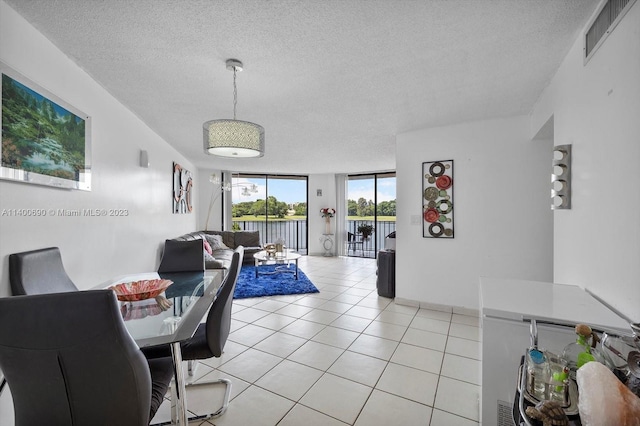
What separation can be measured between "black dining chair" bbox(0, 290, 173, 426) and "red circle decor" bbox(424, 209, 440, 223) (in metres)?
3.33

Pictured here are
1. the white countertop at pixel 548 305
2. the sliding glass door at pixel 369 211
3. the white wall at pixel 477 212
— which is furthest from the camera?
the sliding glass door at pixel 369 211

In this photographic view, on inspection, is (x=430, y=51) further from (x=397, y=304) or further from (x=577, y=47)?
(x=397, y=304)

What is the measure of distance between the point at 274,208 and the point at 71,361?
7.22 meters

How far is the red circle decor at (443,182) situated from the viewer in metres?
3.46

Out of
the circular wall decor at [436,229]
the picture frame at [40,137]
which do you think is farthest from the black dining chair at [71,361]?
the circular wall decor at [436,229]

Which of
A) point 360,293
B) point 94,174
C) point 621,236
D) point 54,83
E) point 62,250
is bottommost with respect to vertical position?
point 360,293

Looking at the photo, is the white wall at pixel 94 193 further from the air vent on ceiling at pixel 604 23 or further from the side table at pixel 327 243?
the side table at pixel 327 243

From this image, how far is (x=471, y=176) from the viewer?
11.0ft

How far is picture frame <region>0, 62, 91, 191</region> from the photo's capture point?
1470mm

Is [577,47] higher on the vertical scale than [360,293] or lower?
higher

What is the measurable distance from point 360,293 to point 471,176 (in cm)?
234

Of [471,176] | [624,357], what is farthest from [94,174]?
[471,176]

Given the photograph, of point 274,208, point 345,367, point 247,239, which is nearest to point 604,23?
point 345,367

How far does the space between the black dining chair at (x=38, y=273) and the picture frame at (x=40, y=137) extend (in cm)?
43
